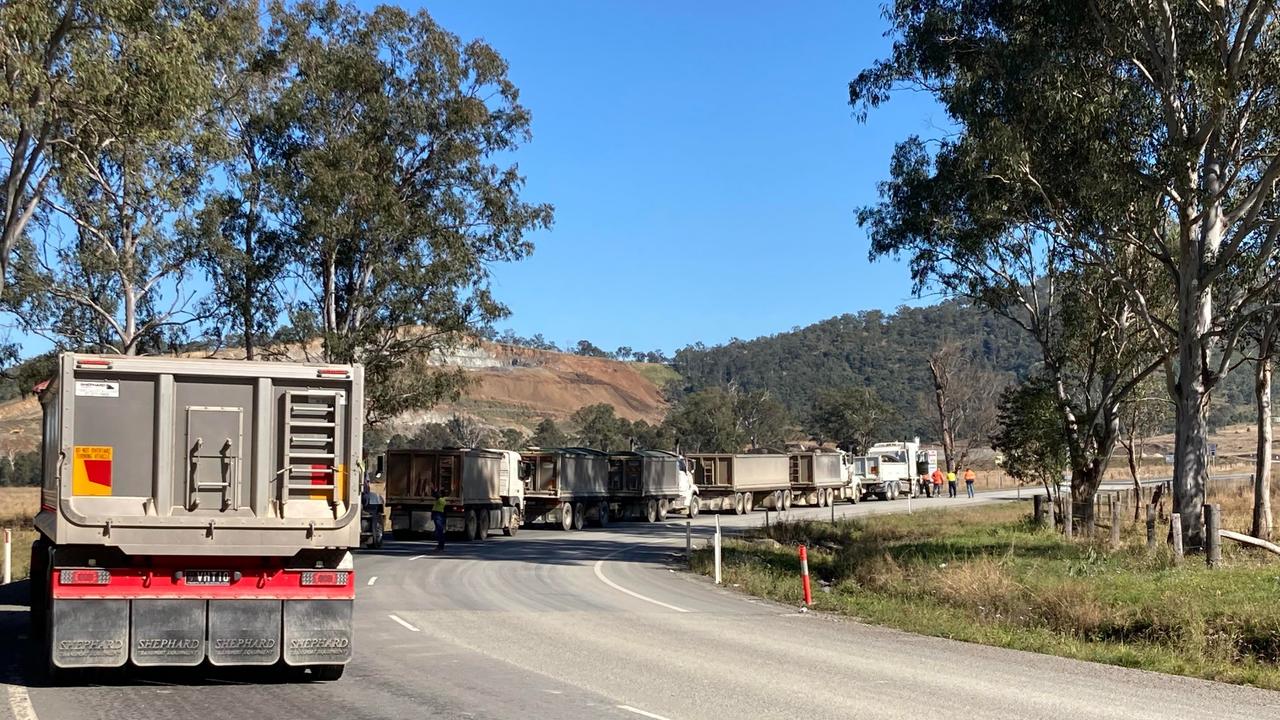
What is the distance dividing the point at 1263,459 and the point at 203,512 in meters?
28.2

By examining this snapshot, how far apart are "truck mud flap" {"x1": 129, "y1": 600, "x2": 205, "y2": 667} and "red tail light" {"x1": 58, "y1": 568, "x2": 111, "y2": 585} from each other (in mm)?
335

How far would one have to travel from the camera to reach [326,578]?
436 inches

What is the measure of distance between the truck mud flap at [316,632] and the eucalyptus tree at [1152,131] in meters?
18.1

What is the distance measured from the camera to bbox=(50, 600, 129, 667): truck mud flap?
33.7ft

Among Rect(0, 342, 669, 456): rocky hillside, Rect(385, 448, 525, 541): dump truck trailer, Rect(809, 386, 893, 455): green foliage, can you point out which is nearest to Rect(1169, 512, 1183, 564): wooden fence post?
Rect(385, 448, 525, 541): dump truck trailer

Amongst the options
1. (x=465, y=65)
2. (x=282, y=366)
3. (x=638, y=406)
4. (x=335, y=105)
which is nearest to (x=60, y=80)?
(x=282, y=366)

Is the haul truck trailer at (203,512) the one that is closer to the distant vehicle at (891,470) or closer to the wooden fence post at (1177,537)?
the wooden fence post at (1177,537)

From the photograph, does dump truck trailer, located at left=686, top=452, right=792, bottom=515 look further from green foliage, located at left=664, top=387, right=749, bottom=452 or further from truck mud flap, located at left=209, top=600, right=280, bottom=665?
green foliage, located at left=664, top=387, right=749, bottom=452

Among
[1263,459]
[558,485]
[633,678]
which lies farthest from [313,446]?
[558,485]

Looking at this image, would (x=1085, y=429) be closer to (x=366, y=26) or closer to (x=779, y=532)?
(x=779, y=532)

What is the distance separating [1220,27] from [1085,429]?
1395 cm

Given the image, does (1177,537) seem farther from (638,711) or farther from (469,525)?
(469,525)

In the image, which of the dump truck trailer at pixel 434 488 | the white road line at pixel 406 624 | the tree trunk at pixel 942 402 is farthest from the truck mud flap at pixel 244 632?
the tree trunk at pixel 942 402

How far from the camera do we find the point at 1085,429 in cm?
3394
